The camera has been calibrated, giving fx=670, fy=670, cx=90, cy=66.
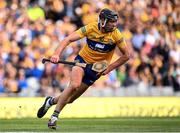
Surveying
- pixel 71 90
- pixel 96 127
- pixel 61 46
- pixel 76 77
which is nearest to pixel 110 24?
pixel 61 46

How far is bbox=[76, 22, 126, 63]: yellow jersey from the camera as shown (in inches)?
454

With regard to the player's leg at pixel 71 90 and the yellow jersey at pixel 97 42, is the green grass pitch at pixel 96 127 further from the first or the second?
the yellow jersey at pixel 97 42

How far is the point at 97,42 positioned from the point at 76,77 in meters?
0.72

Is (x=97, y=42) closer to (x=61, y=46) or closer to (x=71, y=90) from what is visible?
(x=61, y=46)

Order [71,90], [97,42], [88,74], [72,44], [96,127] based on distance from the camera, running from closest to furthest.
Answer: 1. [71,90]
2. [97,42]
3. [88,74]
4. [96,127]
5. [72,44]

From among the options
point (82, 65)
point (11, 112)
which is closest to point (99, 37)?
point (82, 65)

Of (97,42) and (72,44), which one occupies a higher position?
(97,42)

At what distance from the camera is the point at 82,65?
11680 mm

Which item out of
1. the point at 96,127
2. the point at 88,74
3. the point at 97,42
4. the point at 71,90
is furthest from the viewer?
the point at 96,127

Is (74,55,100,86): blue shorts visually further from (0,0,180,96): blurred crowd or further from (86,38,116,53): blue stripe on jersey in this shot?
(0,0,180,96): blurred crowd

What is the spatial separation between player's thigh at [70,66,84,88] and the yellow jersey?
0.86ft

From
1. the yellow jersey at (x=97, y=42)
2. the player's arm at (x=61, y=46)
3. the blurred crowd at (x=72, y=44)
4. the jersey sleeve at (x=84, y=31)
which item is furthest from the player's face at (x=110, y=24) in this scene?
the blurred crowd at (x=72, y=44)

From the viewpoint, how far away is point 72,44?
19.4m

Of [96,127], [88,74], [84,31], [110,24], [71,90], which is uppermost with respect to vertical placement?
[110,24]
